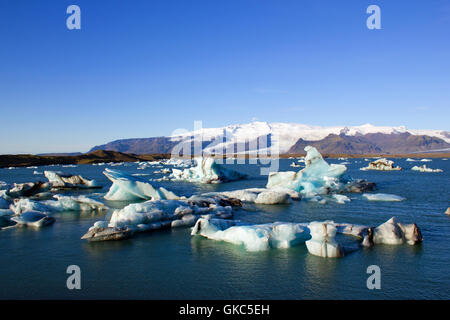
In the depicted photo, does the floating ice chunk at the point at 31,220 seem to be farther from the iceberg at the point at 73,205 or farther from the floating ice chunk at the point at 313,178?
the floating ice chunk at the point at 313,178

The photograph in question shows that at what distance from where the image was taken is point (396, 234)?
8.94 m

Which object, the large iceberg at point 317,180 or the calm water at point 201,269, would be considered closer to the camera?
the calm water at point 201,269

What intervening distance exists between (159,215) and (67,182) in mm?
18471

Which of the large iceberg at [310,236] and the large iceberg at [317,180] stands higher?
the large iceberg at [317,180]

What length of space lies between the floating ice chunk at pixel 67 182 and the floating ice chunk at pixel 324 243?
22.8 meters

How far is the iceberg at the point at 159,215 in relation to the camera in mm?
10477

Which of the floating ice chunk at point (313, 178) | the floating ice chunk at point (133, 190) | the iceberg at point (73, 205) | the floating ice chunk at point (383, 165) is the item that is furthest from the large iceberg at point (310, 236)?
the floating ice chunk at point (383, 165)

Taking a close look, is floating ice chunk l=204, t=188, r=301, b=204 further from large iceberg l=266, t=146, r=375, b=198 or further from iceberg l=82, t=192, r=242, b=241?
iceberg l=82, t=192, r=242, b=241

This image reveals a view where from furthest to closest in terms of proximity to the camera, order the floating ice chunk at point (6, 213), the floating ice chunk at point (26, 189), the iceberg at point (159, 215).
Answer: the floating ice chunk at point (26, 189)
the floating ice chunk at point (6, 213)
the iceberg at point (159, 215)

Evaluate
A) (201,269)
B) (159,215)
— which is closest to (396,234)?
(201,269)

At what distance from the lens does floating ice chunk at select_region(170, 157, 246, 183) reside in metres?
30.3
